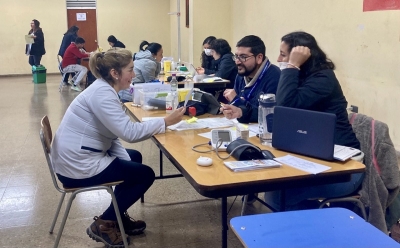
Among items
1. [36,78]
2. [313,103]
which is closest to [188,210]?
[313,103]

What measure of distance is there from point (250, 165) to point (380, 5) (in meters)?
2.91

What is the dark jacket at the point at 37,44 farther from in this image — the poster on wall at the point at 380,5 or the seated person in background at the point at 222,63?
the poster on wall at the point at 380,5

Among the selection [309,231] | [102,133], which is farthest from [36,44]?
[309,231]

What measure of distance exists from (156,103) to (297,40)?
1.18 m

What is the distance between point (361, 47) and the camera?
4250mm

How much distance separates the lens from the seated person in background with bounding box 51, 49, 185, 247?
2.23 m

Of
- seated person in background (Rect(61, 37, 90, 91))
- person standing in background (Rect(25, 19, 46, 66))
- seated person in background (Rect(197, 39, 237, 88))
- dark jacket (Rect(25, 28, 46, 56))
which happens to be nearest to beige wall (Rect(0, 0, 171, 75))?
person standing in background (Rect(25, 19, 46, 66))

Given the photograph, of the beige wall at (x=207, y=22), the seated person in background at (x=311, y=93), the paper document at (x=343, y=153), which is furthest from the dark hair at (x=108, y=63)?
the beige wall at (x=207, y=22)

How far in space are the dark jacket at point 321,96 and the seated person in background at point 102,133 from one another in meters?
0.61

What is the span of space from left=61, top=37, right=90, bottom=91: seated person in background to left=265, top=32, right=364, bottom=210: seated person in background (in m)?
7.39

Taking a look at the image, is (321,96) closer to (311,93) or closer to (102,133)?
(311,93)

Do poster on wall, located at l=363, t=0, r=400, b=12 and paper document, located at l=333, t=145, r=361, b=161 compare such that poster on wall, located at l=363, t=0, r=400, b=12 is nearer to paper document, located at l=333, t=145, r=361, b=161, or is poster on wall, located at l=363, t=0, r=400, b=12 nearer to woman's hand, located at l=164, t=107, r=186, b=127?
paper document, located at l=333, t=145, r=361, b=161

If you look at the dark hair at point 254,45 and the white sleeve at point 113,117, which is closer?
the white sleeve at point 113,117

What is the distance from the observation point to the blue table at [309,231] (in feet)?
4.23
